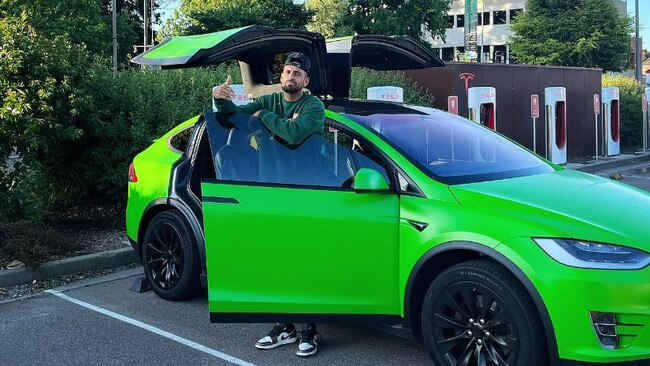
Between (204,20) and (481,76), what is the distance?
60.2ft

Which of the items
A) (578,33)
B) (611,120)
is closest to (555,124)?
(611,120)

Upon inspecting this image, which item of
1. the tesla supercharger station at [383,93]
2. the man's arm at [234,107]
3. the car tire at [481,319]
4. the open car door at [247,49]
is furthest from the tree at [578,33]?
the car tire at [481,319]

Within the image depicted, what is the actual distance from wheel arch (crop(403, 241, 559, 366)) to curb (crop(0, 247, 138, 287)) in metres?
3.85

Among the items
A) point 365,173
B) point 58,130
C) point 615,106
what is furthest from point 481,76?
point 365,173

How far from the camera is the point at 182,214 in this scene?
562 cm

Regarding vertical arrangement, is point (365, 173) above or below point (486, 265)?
above

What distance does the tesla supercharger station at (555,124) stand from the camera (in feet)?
51.5

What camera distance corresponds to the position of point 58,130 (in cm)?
784

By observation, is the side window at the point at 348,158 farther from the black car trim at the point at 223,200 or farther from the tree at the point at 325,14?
the tree at the point at 325,14

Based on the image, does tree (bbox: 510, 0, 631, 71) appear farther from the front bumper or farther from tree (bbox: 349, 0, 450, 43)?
the front bumper

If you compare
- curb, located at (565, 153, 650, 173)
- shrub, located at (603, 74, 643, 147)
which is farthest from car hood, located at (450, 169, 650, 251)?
shrub, located at (603, 74, 643, 147)

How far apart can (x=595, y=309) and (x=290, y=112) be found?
2236mm

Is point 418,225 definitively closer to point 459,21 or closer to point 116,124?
point 116,124

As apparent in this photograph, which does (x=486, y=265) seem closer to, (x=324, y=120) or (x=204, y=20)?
(x=324, y=120)
